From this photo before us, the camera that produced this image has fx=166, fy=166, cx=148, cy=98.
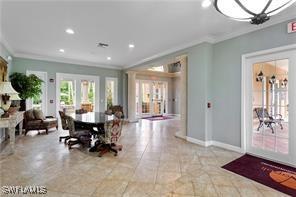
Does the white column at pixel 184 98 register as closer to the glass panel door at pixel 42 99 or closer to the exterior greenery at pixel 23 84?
the exterior greenery at pixel 23 84

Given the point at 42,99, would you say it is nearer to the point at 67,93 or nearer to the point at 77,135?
the point at 67,93

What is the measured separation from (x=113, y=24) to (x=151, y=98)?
6.96 metres

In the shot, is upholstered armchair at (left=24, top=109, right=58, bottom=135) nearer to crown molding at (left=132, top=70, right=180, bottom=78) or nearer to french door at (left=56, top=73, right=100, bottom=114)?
french door at (left=56, top=73, right=100, bottom=114)

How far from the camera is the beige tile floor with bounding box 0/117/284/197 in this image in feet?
7.33

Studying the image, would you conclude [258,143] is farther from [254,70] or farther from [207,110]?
[254,70]

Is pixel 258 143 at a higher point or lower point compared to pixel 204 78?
lower

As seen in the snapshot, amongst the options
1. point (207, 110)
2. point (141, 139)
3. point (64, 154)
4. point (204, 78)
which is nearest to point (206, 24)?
point (204, 78)

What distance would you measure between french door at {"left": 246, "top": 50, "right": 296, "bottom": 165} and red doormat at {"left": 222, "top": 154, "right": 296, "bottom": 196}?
27 cm

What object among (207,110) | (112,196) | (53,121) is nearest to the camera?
(112,196)

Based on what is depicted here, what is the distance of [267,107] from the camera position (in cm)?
342

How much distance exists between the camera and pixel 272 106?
10.9 ft

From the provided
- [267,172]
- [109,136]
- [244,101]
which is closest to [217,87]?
[244,101]

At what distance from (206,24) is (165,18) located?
908mm

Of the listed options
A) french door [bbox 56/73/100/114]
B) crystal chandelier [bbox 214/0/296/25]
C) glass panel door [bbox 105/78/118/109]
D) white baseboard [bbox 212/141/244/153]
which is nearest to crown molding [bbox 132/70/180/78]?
glass panel door [bbox 105/78/118/109]
